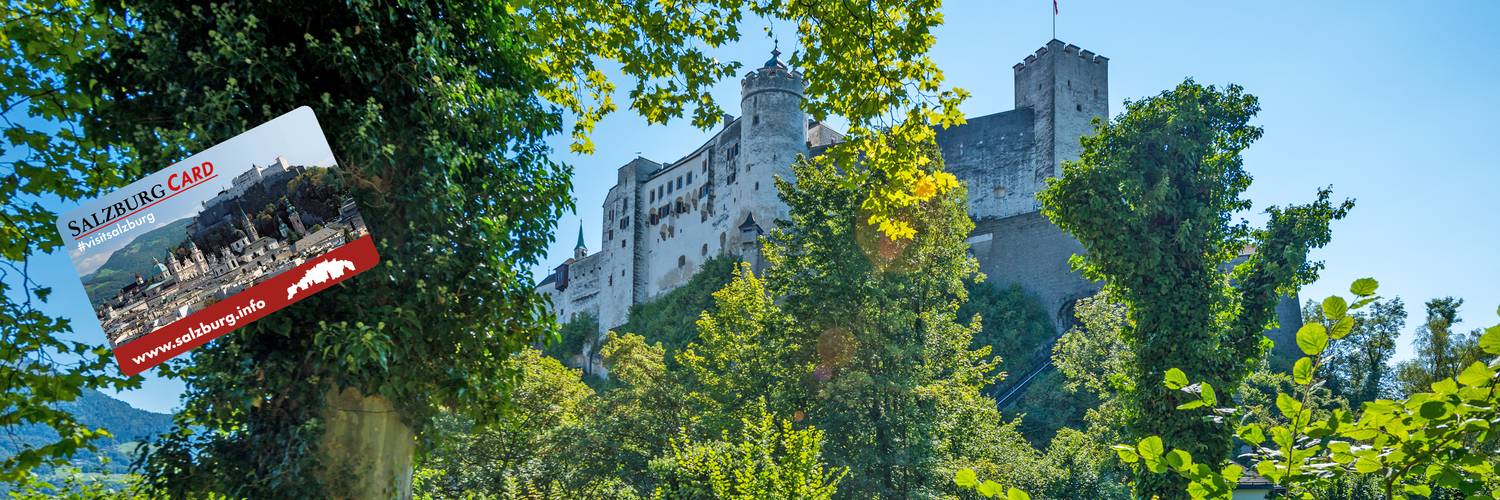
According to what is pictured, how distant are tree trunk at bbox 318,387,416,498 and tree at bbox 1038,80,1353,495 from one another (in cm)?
1403

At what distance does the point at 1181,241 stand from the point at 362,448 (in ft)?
53.5

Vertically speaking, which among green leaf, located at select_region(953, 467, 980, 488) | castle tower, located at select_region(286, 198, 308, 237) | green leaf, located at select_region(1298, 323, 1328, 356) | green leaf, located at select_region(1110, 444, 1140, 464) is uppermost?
castle tower, located at select_region(286, 198, 308, 237)

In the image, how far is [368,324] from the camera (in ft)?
21.7

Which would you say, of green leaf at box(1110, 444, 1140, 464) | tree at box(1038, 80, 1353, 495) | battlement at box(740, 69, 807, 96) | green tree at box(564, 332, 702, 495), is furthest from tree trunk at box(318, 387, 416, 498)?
battlement at box(740, 69, 807, 96)

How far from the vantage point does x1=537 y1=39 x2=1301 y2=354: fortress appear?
181 ft

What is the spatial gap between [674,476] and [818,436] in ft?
23.2

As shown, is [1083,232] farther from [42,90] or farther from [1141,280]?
[42,90]

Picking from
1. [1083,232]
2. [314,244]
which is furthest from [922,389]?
[314,244]

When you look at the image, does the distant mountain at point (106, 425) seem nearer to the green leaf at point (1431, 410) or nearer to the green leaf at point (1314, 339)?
the green leaf at point (1314, 339)

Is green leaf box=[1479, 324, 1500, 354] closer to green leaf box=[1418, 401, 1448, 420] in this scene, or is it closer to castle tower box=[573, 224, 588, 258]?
green leaf box=[1418, 401, 1448, 420]

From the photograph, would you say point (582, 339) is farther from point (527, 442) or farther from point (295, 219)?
point (295, 219)

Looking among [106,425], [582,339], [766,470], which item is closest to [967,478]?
[106,425]

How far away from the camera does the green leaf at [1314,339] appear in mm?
4043

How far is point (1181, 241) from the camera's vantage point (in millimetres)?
19312
